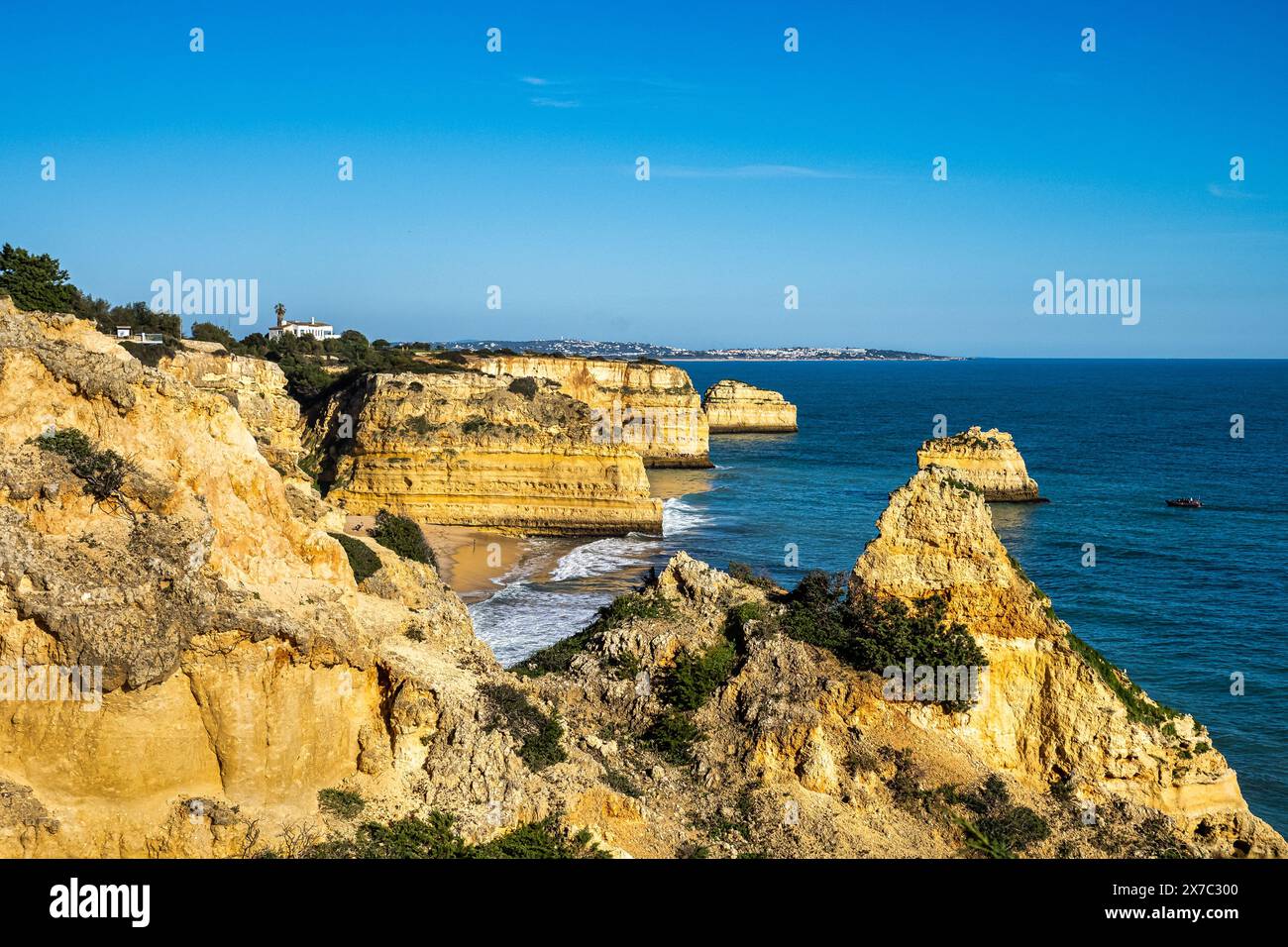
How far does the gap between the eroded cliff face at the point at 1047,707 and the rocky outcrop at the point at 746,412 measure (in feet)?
320

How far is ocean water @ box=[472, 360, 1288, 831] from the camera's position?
2737 centimetres

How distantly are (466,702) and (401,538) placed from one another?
21.0 meters

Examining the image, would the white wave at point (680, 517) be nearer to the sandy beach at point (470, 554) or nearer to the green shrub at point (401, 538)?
the sandy beach at point (470, 554)

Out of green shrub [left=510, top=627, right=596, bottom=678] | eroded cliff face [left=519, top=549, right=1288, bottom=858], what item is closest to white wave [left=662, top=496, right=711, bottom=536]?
green shrub [left=510, top=627, right=596, bottom=678]

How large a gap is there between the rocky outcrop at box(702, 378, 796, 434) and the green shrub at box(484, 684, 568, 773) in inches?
3926

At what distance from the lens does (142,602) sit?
1010 cm

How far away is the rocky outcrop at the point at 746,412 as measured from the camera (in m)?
113

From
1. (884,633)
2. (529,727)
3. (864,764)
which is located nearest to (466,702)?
(529,727)

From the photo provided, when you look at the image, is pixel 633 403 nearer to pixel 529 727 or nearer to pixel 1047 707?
pixel 1047 707

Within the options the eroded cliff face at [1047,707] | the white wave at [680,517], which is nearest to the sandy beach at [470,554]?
the white wave at [680,517]

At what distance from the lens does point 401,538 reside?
3322cm

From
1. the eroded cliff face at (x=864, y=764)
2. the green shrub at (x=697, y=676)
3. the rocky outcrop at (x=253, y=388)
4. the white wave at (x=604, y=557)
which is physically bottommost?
the white wave at (x=604, y=557)

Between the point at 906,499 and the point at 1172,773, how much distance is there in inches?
216

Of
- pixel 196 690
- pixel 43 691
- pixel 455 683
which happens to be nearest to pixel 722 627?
pixel 455 683
